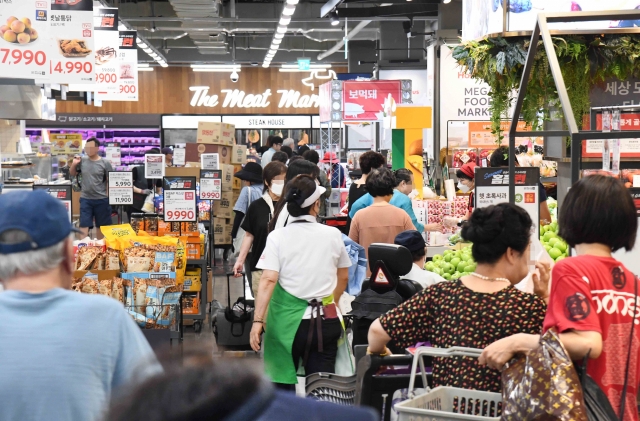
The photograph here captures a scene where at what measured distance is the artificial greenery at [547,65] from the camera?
4.80 metres

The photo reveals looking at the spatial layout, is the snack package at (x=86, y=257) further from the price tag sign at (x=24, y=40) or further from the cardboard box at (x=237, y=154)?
the cardboard box at (x=237, y=154)

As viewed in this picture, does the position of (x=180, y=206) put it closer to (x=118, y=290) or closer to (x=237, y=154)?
(x=118, y=290)

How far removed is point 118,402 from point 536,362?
149 cm

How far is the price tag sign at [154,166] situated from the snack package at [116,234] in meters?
4.92

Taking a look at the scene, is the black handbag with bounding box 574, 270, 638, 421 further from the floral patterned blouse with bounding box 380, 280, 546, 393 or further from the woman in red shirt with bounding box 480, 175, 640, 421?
the floral patterned blouse with bounding box 380, 280, 546, 393

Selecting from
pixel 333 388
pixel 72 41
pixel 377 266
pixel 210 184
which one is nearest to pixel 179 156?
pixel 210 184

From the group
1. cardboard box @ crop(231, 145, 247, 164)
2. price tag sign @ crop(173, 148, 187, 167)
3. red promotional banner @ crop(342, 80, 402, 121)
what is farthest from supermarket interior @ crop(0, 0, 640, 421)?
red promotional banner @ crop(342, 80, 402, 121)

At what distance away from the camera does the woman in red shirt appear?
230cm

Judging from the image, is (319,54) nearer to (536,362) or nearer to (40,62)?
(40,62)

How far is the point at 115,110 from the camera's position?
103 ft

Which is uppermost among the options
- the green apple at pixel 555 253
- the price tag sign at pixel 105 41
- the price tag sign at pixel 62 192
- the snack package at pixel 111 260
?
the price tag sign at pixel 105 41

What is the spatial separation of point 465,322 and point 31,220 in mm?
1374

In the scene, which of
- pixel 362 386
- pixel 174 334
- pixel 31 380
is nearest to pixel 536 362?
pixel 362 386

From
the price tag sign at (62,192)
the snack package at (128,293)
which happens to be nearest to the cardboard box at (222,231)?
the price tag sign at (62,192)
